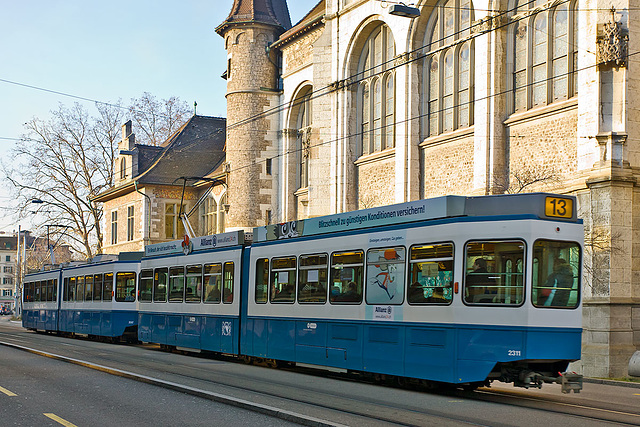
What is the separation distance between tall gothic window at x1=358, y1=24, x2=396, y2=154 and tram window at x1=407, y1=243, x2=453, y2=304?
16986mm

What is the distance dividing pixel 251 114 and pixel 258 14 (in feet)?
17.1

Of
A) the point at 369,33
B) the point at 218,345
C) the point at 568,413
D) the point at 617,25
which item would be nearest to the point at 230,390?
the point at 568,413

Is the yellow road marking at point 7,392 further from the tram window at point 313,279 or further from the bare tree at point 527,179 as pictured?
the bare tree at point 527,179

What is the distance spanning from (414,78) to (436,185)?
12.4ft

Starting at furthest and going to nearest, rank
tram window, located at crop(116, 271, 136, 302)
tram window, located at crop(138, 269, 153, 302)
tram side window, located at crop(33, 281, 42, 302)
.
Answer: tram side window, located at crop(33, 281, 42, 302) < tram window, located at crop(116, 271, 136, 302) < tram window, located at crop(138, 269, 153, 302)

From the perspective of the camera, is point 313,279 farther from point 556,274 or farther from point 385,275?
point 556,274

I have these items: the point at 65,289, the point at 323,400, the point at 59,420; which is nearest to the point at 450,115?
the point at 65,289

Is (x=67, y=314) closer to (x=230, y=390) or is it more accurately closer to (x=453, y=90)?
(x=453, y=90)

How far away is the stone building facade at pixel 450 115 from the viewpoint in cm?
2022

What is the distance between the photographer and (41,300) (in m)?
37.2

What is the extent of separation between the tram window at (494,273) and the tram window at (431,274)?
361 mm

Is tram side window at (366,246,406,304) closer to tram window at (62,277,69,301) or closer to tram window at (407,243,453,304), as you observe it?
tram window at (407,243,453,304)

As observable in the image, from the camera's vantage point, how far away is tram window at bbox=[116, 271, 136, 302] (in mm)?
26906

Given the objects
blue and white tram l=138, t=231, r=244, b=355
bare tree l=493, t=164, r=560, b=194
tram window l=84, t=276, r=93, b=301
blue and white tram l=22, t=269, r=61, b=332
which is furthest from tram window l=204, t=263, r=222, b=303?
blue and white tram l=22, t=269, r=61, b=332
